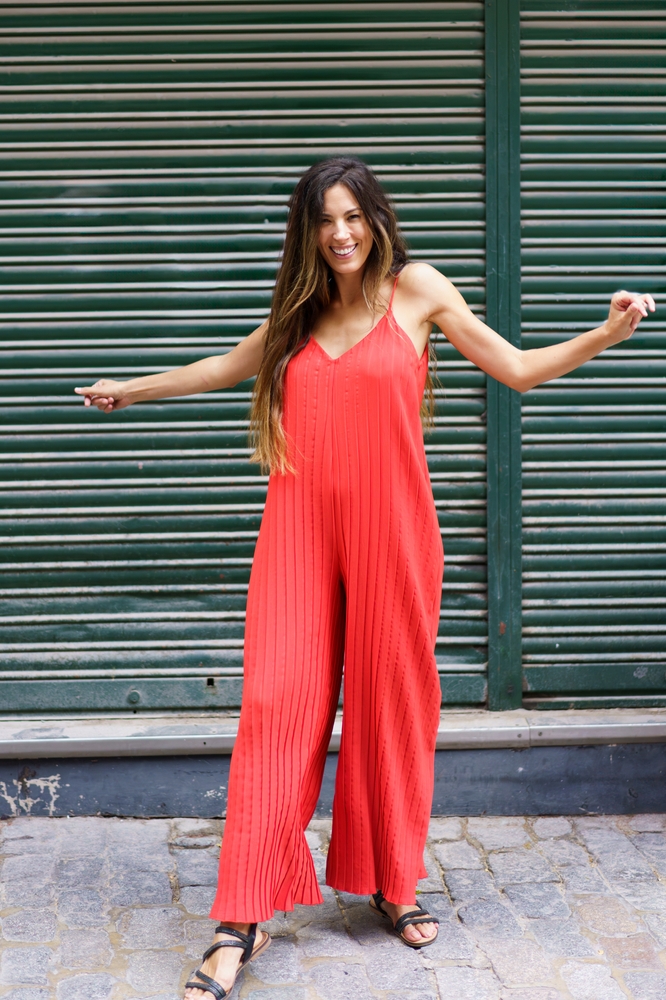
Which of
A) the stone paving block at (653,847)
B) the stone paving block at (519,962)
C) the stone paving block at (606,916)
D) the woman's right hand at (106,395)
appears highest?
the woman's right hand at (106,395)

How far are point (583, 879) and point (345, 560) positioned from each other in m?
1.40

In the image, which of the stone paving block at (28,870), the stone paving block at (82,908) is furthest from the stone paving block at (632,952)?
the stone paving block at (28,870)

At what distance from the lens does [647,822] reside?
12.4 feet

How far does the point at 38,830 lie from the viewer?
3668mm

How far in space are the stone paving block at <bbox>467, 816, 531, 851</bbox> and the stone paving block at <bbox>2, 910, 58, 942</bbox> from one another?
1.48 metres

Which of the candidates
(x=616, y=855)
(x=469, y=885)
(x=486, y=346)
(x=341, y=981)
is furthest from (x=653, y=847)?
(x=486, y=346)

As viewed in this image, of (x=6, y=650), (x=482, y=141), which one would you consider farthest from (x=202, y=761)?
(x=482, y=141)

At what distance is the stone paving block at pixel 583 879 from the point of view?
3186 mm

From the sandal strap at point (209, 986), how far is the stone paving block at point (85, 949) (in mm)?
322

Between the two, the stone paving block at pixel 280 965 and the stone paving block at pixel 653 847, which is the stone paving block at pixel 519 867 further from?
the stone paving block at pixel 280 965

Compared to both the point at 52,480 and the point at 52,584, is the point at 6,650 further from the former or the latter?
the point at 52,480

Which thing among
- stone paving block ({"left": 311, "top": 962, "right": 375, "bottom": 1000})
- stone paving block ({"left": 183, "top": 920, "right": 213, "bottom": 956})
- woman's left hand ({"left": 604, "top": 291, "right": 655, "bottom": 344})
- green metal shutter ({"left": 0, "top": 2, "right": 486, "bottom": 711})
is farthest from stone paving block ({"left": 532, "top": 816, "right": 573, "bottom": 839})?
woman's left hand ({"left": 604, "top": 291, "right": 655, "bottom": 344})

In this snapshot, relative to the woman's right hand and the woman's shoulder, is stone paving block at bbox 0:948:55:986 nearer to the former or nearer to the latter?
the woman's right hand

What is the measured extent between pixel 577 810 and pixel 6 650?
2.32 meters
